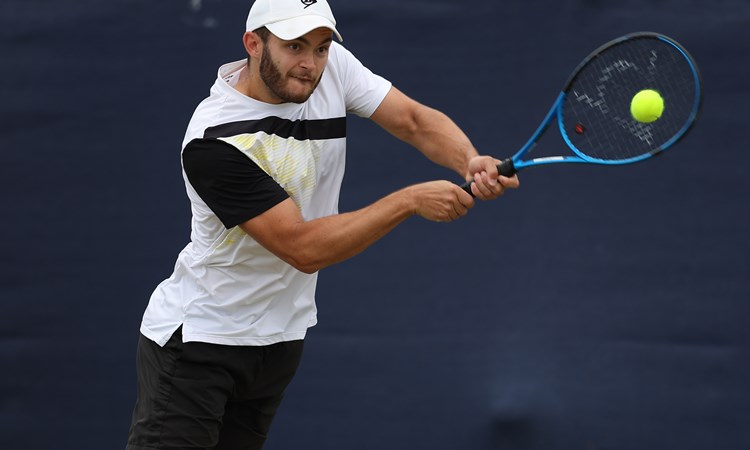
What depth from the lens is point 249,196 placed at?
3.04m

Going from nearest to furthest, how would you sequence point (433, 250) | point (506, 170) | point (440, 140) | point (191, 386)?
1. point (506, 170)
2. point (191, 386)
3. point (440, 140)
4. point (433, 250)

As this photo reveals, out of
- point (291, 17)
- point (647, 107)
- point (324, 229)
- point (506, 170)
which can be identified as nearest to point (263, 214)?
point (324, 229)

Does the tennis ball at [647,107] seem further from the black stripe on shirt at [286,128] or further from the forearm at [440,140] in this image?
the black stripe on shirt at [286,128]

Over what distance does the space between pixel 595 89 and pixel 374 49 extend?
1.10m

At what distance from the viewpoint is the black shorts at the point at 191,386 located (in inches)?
128

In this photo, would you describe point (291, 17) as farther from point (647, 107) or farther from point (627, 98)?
point (627, 98)

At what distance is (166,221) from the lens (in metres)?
4.45

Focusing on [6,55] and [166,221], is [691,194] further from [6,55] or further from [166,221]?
[6,55]

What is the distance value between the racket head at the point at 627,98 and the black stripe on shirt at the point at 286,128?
67 cm

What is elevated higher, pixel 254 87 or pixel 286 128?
pixel 254 87

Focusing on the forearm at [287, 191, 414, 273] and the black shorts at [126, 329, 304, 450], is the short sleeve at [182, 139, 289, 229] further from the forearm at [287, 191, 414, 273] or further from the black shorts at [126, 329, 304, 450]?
the black shorts at [126, 329, 304, 450]

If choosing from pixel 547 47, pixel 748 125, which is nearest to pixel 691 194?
pixel 748 125

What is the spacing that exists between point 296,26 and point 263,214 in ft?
1.62

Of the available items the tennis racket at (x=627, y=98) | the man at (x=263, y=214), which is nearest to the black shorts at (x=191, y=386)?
the man at (x=263, y=214)
